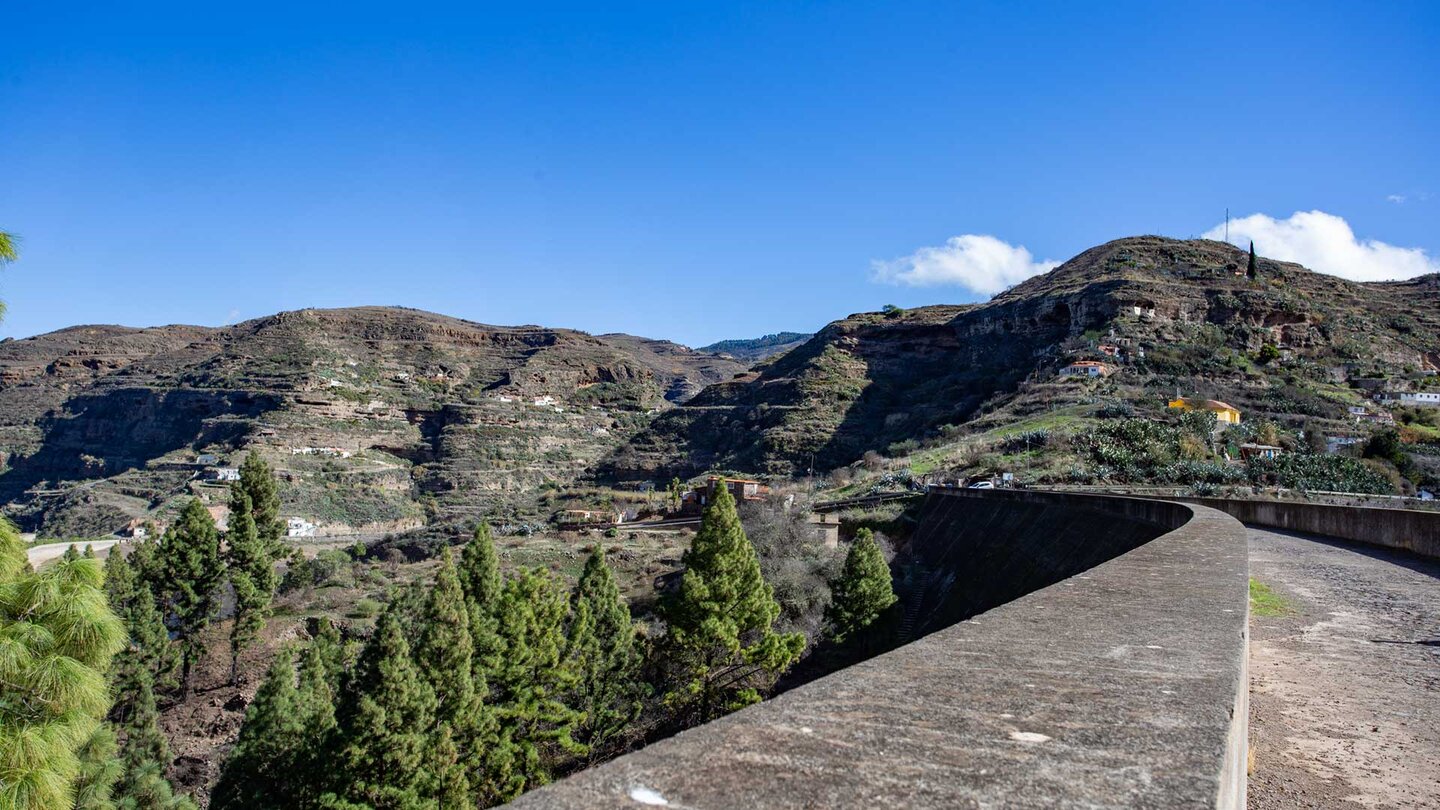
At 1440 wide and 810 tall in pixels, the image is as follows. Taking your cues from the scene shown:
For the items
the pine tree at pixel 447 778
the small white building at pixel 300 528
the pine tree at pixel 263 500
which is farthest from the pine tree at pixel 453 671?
the small white building at pixel 300 528

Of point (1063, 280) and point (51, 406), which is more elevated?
point (1063, 280)

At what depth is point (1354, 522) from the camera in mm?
13586

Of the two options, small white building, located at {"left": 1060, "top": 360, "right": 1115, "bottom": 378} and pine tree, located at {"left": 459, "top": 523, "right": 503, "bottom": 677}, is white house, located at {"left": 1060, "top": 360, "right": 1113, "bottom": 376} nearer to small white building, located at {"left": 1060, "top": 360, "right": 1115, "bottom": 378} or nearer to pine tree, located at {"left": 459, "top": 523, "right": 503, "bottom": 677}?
small white building, located at {"left": 1060, "top": 360, "right": 1115, "bottom": 378}

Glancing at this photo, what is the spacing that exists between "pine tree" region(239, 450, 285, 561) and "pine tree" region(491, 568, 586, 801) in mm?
15868

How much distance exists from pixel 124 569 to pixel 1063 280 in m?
89.9

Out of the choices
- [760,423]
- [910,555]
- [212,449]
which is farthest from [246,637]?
[212,449]

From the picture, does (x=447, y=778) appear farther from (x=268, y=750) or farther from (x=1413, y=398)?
(x=1413, y=398)

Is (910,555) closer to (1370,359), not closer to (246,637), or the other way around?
(246,637)

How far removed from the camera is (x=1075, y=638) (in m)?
3.16

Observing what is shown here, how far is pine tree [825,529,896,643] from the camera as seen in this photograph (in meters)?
23.8

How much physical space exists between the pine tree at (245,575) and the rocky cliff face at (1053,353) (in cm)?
4066

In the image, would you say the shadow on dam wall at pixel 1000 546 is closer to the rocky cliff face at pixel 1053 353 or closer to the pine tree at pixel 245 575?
the pine tree at pixel 245 575

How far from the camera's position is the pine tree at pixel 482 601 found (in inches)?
642

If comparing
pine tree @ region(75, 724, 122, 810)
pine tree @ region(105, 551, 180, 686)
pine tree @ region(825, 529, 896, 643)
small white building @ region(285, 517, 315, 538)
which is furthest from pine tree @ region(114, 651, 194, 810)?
small white building @ region(285, 517, 315, 538)
